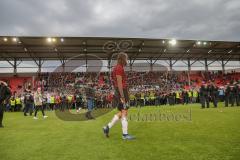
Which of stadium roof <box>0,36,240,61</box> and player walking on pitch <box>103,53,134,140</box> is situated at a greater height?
stadium roof <box>0,36,240,61</box>

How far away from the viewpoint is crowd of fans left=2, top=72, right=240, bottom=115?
26236 millimetres

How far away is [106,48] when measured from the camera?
119 ft

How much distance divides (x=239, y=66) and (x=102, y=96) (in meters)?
31.4

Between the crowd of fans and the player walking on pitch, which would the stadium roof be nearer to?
the crowd of fans

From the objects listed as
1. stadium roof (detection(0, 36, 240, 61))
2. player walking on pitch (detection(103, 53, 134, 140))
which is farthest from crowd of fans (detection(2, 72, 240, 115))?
player walking on pitch (detection(103, 53, 134, 140))

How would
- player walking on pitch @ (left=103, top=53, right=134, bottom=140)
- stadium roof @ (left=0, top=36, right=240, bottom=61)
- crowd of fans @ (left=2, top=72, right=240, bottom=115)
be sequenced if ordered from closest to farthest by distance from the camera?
player walking on pitch @ (left=103, top=53, right=134, bottom=140) < crowd of fans @ (left=2, top=72, right=240, bottom=115) < stadium roof @ (left=0, top=36, right=240, bottom=61)

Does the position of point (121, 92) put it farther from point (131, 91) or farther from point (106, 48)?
point (106, 48)

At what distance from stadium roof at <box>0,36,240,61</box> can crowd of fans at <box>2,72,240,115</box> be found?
3.23 meters

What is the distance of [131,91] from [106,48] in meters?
7.27

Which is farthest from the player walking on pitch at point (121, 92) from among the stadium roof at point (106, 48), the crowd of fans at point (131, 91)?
the stadium roof at point (106, 48)

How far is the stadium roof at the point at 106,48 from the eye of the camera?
3284 centimetres

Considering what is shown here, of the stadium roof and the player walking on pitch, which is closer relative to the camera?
the player walking on pitch

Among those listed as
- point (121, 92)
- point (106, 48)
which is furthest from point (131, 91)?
point (121, 92)

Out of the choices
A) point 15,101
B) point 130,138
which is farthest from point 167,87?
point 130,138
